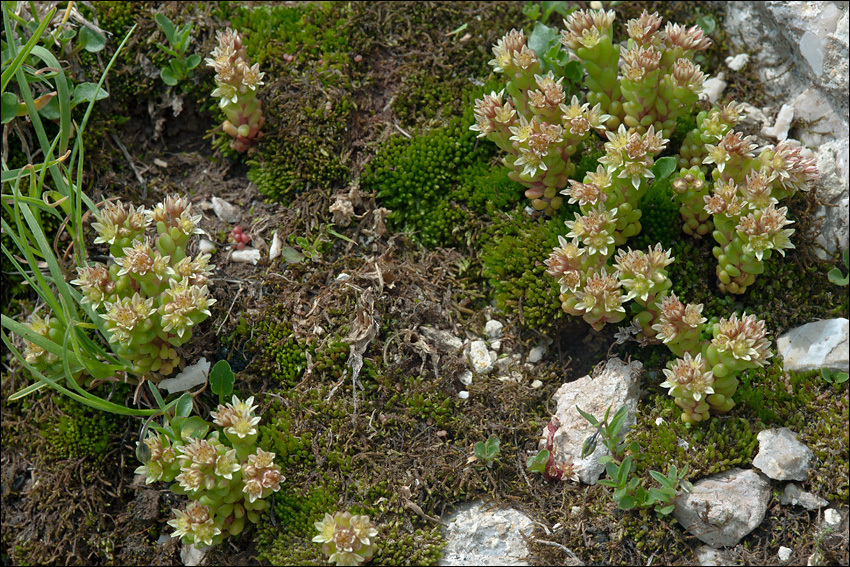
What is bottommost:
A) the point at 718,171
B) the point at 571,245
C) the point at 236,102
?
the point at 571,245

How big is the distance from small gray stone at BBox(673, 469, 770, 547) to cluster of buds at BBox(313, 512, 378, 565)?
1.56 m

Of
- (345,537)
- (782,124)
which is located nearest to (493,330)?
(345,537)

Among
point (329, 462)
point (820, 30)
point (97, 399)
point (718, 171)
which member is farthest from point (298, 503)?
point (820, 30)

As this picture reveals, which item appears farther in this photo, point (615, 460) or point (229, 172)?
point (229, 172)

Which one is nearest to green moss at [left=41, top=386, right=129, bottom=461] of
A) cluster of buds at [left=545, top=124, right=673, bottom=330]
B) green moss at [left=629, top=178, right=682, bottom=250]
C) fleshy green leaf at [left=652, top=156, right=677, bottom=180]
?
cluster of buds at [left=545, top=124, right=673, bottom=330]

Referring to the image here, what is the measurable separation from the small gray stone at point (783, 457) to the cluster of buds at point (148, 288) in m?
2.96

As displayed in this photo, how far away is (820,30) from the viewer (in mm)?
3787

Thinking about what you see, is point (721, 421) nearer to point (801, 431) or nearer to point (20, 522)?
point (801, 431)

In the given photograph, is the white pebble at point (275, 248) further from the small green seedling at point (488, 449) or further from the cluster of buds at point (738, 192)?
the cluster of buds at point (738, 192)

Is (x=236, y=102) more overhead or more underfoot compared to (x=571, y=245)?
more overhead

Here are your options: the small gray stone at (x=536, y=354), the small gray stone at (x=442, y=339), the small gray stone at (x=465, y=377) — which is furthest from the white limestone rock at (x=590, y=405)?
the small gray stone at (x=442, y=339)

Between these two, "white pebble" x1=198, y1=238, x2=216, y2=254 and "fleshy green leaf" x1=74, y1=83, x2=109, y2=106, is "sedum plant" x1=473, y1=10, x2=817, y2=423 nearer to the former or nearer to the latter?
"white pebble" x1=198, y1=238, x2=216, y2=254

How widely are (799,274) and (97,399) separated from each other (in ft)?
12.9

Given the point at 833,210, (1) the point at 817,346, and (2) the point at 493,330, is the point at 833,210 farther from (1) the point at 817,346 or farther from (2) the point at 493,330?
(2) the point at 493,330
